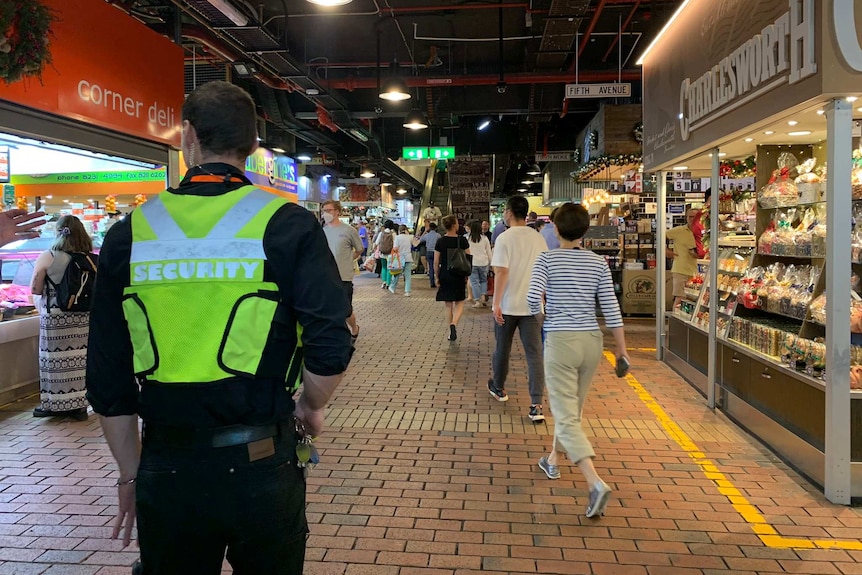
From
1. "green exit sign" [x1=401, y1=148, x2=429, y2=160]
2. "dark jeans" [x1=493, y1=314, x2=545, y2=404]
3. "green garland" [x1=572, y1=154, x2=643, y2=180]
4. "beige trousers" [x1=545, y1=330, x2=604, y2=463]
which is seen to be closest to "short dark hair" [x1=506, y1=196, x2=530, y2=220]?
"dark jeans" [x1=493, y1=314, x2=545, y2=404]

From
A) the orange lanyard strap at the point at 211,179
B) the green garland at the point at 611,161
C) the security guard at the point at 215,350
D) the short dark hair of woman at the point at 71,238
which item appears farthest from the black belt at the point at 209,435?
the green garland at the point at 611,161

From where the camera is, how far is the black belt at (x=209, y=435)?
5.17 feet

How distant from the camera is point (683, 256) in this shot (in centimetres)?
825

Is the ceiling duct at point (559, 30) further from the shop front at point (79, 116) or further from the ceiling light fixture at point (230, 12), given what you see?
the shop front at point (79, 116)

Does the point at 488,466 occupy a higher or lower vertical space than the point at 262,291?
lower

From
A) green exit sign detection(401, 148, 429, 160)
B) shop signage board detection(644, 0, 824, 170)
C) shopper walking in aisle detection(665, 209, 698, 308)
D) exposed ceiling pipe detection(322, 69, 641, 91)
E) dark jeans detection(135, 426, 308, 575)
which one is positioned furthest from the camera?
green exit sign detection(401, 148, 429, 160)

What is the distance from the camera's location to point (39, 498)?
3.87 m

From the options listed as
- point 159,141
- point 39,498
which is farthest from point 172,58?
point 39,498

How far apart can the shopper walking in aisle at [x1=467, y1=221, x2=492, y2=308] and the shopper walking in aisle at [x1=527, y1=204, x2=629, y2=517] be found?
7.04m

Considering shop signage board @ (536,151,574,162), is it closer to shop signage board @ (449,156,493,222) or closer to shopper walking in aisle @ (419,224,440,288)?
shop signage board @ (449,156,493,222)

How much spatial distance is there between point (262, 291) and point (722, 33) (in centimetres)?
496

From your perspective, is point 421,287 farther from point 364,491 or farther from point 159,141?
point 364,491

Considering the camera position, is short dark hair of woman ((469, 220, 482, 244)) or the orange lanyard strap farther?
short dark hair of woman ((469, 220, 482, 244))

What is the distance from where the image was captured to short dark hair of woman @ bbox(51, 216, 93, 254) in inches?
215
